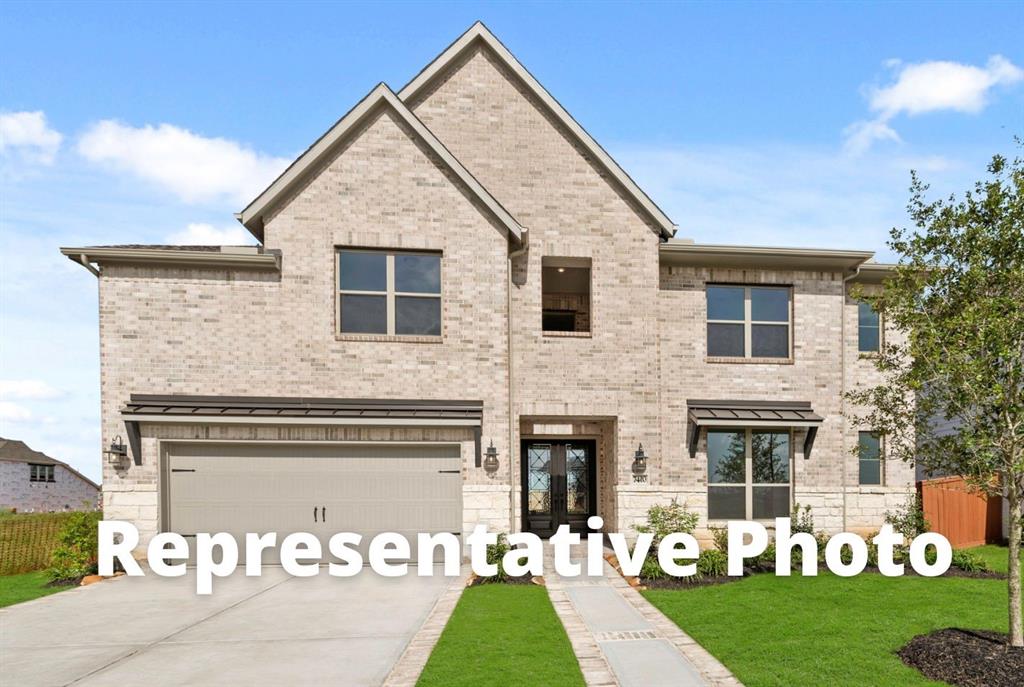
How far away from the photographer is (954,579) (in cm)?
1247

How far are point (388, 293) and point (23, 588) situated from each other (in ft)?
31.5

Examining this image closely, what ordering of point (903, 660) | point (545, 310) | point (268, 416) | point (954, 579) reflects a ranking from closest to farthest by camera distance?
point (903, 660), point (954, 579), point (268, 416), point (545, 310)

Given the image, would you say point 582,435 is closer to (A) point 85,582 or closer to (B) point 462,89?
(B) point 462,89

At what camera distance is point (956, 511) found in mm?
16750

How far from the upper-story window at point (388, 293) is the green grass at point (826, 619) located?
779 cm

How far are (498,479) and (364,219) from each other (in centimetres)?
679

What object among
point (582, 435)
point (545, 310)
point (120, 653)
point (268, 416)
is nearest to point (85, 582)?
point (268, 416)

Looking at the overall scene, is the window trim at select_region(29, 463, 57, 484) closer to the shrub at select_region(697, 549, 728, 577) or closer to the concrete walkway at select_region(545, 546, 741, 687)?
the concrete walkway at select_region(545, 546, 741, 687)

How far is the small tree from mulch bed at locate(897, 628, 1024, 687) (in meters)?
0.42

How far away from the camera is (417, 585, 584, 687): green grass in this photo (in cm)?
695

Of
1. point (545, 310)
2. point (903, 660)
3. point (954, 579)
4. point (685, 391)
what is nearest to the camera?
point (903, 660)

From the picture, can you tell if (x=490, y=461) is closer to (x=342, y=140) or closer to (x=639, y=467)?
(x=639, y=467)

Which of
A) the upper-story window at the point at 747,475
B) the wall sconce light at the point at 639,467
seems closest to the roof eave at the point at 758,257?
the upper-story window at the point at 747,475

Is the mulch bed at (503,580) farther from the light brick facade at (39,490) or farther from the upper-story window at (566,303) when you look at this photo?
the light brick facade at (39,490)
